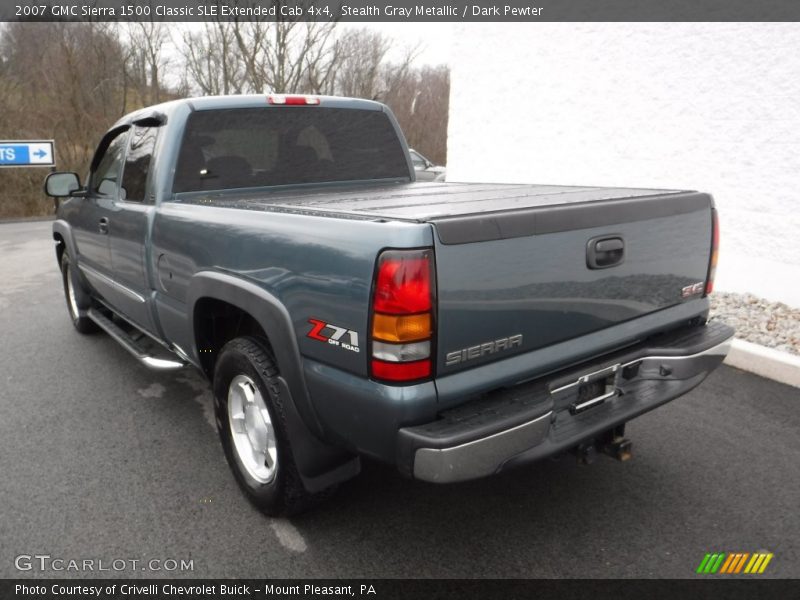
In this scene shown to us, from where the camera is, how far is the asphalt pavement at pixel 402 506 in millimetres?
2482

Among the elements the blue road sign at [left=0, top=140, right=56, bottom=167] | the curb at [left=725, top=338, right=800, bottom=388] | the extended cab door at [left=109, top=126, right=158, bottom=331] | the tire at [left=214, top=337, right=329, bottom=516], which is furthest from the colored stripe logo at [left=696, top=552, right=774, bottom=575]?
the blue road sign at [left=0, top=140, right=56, bottom=167]

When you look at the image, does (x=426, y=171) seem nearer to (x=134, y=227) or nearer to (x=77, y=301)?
(x=77, y=301)

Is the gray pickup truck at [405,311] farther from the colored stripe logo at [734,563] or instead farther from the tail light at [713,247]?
the colored stripe logo at [734,563]

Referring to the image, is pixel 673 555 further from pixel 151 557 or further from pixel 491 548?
pixel 151 557

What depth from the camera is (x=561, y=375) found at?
2.34 meters

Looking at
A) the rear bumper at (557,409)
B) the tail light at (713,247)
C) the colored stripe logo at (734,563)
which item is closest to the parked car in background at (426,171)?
the tail light at (713,247)

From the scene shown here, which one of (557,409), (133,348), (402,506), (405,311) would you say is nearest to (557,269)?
(557,409)

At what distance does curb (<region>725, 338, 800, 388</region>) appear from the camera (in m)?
4.31

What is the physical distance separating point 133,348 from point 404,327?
266 cm

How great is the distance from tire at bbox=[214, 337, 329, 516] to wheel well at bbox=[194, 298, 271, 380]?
192 mm

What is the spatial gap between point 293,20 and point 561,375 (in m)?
22.8

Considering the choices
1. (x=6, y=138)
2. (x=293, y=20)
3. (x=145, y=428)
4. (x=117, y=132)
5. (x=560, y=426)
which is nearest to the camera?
(x=560, y=426)

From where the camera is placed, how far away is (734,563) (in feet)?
8.05

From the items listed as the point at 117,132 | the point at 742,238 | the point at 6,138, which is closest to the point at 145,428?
the point at 117,132
